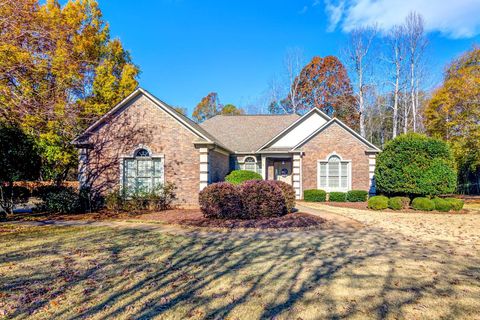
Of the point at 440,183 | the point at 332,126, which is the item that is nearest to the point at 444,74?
the point at 332,126

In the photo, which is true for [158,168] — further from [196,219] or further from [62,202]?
[196,219]

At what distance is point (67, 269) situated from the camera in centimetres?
582

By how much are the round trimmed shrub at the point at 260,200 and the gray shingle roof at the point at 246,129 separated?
1048cm

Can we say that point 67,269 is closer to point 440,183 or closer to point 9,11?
point 9,11

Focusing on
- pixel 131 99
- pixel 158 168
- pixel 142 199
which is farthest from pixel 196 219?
pixel 131 99

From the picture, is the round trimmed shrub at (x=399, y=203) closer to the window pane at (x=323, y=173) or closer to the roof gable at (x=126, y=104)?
the window pane at (x=323, y=173)

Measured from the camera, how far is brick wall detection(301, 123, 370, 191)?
19.8 metres

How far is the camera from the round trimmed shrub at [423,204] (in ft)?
50.0

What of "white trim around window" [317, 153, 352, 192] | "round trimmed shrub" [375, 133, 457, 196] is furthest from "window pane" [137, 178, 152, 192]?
"round trimmed shrub" [375, 133, 457, 196]

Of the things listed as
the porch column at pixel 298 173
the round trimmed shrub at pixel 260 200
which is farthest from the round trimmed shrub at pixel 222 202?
the porch column at pixel 298 173

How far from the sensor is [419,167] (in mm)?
15477

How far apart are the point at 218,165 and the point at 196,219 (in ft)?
23.2

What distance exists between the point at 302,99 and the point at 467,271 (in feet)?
120

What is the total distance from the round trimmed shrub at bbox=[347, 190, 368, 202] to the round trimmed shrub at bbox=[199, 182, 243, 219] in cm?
A: 1033
